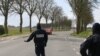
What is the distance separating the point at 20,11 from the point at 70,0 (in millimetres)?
10844

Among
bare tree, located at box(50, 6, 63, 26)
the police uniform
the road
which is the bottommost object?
the road

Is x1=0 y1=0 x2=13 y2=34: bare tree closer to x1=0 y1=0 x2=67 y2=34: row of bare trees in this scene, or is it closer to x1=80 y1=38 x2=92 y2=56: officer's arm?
x1=0 y1=0 x2=67 y2=34: row of bare trees

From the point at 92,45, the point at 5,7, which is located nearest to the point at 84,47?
the point at 92,45

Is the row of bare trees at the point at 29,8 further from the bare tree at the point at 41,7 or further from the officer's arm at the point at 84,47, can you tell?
the officer's arm at the point at 84,47

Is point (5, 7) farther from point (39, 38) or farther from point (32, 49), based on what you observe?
→ point (39, 38)

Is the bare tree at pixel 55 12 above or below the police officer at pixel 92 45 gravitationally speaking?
above

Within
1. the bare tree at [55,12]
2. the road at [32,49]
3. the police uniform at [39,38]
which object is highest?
the bare tree at [55,12]

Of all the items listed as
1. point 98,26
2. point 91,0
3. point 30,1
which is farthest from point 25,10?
point 98,26

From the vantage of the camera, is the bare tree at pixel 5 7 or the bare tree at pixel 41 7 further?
the bare tree at pixel 41 7

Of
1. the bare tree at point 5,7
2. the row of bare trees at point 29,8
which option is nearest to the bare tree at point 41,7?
the row of bare trees at point 29,8

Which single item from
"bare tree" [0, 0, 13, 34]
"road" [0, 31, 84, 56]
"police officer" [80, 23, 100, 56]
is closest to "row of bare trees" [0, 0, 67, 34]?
"bare tree" [0, 0, 13, 34]

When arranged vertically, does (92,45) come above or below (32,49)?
above

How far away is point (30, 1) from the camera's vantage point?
295 ft

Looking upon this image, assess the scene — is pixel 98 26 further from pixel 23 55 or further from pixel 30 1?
pixel 30 1
